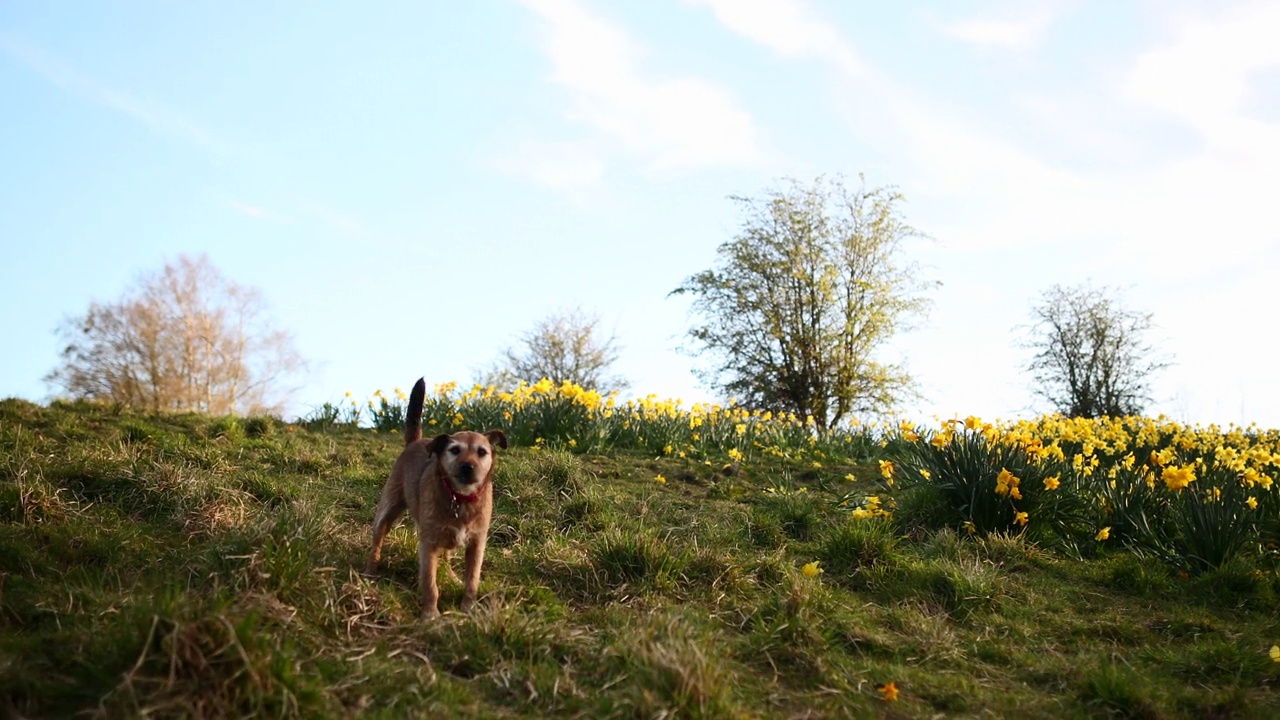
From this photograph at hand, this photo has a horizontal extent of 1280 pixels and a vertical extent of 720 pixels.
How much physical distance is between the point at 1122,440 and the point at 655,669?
27.9 ft

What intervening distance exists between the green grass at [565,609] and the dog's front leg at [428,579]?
106 mm

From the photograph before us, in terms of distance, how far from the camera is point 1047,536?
7.09 metres

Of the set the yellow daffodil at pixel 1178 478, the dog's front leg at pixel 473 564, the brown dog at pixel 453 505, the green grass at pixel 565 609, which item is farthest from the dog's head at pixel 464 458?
the yellow daffodil at pixel 1178 478

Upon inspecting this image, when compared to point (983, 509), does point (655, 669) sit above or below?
below

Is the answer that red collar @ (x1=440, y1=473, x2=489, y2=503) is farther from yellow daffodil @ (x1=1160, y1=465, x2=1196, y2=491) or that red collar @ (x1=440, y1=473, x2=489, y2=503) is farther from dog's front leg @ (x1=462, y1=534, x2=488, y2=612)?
yellow daffodil @ (x1=1160, y1=465, x2=1196, y2=491)

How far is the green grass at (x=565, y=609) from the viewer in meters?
3.49

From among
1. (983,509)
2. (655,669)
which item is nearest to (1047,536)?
(983,509)

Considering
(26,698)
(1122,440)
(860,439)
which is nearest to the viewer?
(26,698)

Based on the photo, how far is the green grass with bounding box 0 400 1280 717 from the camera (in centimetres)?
349

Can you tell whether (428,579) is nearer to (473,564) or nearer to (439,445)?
(473,564)

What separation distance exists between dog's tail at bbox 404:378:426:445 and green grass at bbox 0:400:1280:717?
64 centimetres

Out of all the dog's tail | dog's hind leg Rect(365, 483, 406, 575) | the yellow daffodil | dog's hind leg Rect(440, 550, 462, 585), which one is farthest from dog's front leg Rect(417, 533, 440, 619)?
the yellow daffodil

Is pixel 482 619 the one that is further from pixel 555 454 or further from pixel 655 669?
pixel 555 454

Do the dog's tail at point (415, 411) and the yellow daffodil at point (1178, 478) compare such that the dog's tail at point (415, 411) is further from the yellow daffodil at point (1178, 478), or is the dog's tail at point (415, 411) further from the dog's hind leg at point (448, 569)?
the yellow daffodil at point (1178, 478)
